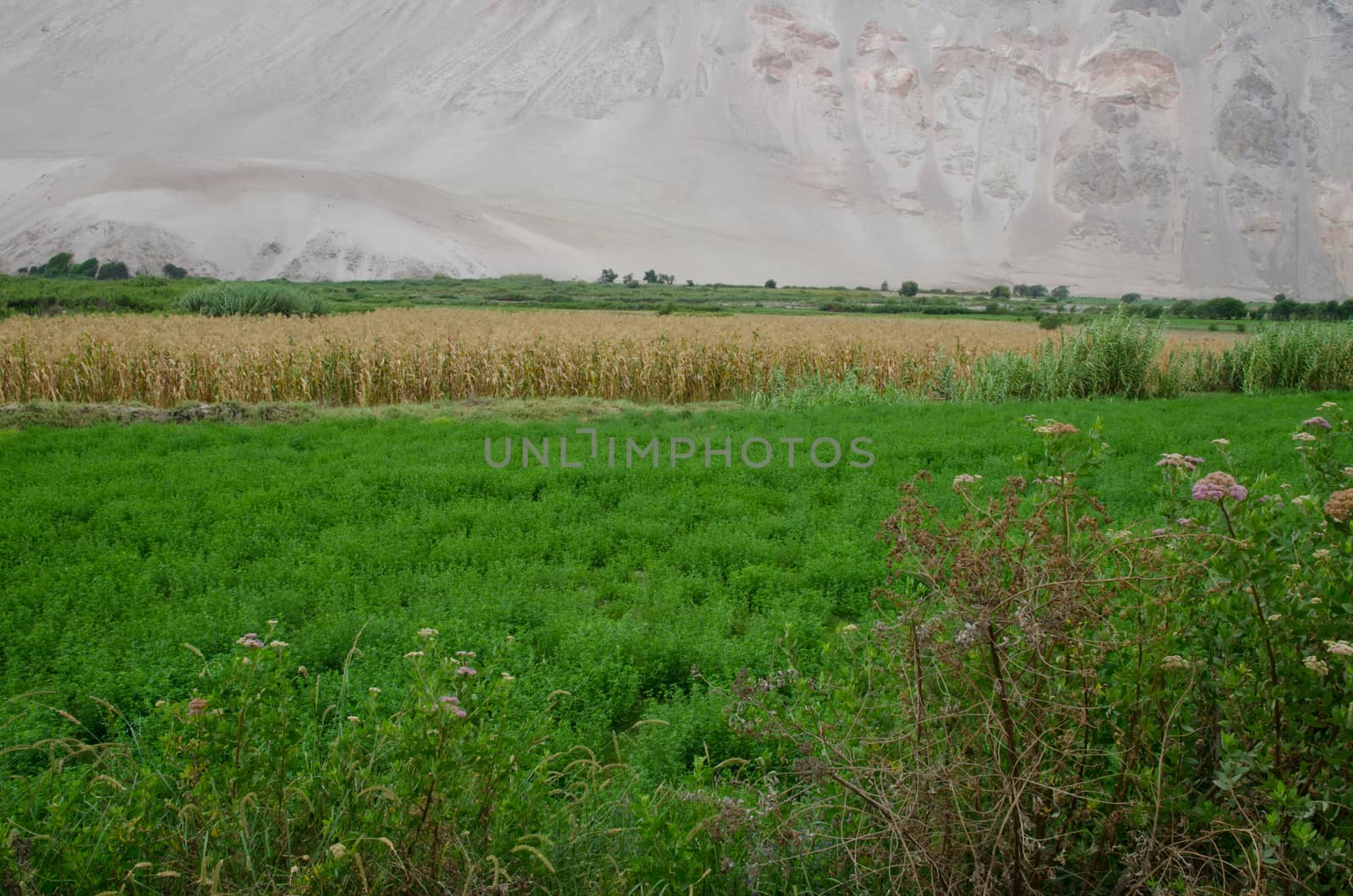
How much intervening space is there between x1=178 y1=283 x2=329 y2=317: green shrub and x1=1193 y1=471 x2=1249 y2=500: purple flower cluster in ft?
86.3

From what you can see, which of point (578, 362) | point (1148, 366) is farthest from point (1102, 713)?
point (1148, 366)

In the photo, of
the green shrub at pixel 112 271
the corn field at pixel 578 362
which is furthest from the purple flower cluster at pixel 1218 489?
the green shrub at pixel 112 271

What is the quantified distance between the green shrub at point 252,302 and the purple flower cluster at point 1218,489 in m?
26.3

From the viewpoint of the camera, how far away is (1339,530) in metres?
2.36

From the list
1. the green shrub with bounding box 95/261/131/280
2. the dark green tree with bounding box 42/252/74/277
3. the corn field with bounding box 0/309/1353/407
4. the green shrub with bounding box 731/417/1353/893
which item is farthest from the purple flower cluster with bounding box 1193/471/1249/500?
the green shrub with bounding box 95/261/131/280

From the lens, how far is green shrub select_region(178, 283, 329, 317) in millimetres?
25516

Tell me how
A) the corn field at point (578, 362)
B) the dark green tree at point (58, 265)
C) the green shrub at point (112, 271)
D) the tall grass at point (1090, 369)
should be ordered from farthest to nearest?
the green shrub at point (112, 271), the dark green tree at point (58, 265), the tall grass at point (1090, 369), the corn field at point (578, 362)

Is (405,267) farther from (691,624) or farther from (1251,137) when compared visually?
(1251,137)

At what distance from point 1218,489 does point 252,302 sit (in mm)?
28740

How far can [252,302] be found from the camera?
26.0 metres

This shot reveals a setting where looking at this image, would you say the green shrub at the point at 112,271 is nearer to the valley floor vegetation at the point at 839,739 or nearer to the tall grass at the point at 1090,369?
the tall grass at the point at 1090,369

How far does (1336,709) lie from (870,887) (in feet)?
4.40

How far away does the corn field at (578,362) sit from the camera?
13.8 m

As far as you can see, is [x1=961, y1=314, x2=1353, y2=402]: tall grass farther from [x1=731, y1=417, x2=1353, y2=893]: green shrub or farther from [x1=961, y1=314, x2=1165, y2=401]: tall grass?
[x1=731, y1=417, x2=1353, y2=893]: green shrub
